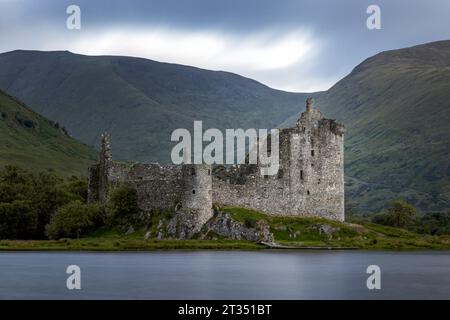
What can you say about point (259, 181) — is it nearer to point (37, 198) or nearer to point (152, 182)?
point (152, 182)

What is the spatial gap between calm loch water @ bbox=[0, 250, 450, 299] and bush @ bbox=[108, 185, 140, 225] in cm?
788

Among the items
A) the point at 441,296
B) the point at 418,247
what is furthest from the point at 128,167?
the point at 441,296

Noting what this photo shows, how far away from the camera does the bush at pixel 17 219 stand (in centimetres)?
8362

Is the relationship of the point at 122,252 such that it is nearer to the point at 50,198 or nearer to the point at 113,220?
the point at 113,220

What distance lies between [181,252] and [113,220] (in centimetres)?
1090

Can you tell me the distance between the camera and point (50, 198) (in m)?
87.4

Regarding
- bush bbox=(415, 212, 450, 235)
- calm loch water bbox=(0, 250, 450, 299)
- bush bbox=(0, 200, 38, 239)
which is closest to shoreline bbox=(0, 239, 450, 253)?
calm loch water bbox=(0, 250, 450, 299)

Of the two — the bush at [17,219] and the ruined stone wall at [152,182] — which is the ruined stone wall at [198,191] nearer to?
the ruined stone wall at [152,182]

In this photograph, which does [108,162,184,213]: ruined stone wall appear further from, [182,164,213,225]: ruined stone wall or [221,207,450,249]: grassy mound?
[221,207,450,249]: grassy mound

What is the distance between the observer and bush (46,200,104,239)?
267 feet

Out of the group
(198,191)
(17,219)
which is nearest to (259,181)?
(198,191)

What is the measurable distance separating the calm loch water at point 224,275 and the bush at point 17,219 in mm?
9061

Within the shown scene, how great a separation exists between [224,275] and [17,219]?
3626 centimetres

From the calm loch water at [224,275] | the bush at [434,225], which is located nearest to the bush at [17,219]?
the calm loch water at [224,275]
